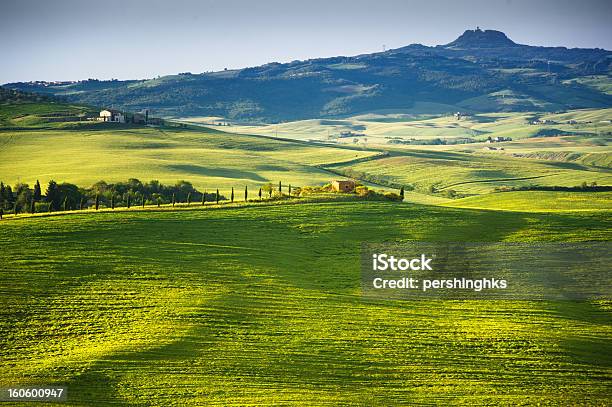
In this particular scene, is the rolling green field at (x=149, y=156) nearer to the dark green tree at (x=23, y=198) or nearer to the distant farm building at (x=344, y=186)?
the dark green tree at (x=23, y=198)


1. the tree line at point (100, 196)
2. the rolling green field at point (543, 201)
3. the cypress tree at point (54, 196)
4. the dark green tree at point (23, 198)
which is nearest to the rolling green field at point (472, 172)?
the rolling green field at point (543, 201)

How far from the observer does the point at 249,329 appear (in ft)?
140

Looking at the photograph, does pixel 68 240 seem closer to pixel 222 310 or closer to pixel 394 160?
pixel 222 310

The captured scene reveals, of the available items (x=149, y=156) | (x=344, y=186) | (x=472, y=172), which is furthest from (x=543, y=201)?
(x=149, y=156)

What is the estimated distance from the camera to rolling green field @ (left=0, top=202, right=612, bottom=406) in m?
36.0

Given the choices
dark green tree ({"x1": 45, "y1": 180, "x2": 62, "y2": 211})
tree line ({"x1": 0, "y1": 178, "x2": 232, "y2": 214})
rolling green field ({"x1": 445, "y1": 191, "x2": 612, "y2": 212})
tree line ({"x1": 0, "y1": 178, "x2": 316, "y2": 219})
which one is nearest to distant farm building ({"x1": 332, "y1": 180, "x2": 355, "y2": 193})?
tree line ({"x1": 0, "y1": 178, "x2": 316, "y2": 219})

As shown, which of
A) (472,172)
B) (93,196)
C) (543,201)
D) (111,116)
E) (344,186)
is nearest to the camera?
(344,186)

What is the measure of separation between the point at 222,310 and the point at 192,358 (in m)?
6.87

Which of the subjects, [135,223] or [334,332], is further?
[135,223]

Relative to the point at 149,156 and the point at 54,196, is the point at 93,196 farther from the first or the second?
the point at 149,156

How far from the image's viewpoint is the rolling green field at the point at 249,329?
36.0 m

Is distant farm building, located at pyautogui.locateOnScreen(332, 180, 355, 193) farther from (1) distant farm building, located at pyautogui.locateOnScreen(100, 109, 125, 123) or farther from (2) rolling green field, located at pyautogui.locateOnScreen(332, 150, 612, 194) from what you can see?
(1) distant farm building, located at pyautogui.locateOnScreen(100, 109, 125, 123)

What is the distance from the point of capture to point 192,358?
127 ft

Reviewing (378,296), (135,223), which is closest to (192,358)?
(378,296)
